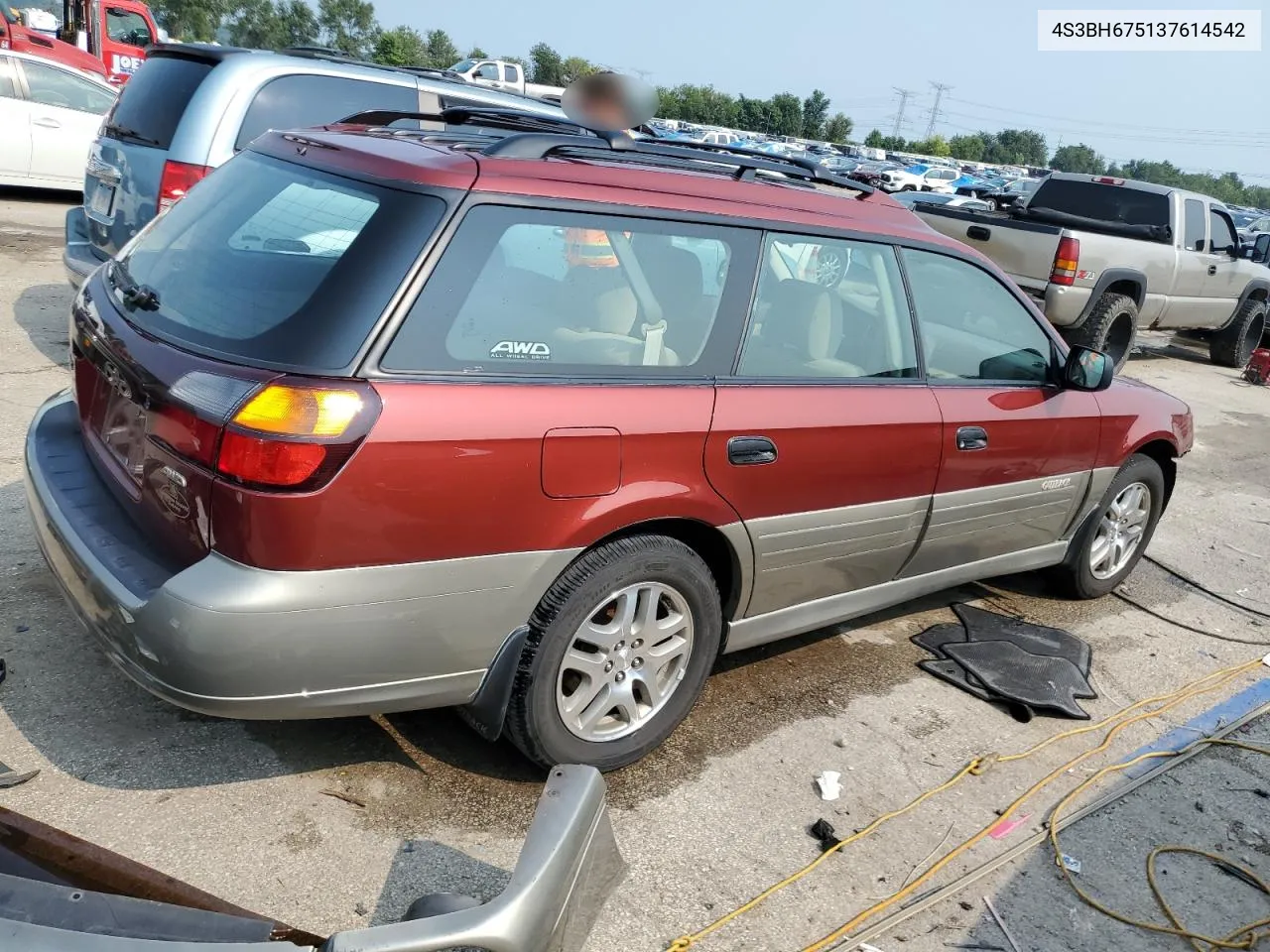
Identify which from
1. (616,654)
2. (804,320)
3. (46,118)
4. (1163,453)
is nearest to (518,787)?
(616,654)

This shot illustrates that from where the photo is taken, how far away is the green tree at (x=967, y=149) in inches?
3733

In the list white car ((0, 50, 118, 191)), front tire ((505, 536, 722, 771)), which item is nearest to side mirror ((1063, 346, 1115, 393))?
front tire ((505, 536, 722, 771))

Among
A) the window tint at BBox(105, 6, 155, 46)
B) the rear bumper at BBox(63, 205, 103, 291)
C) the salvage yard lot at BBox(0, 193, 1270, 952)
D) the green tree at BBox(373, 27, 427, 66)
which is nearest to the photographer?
A: the salvage yard lot at BBox(0, 193, 1270, 952)

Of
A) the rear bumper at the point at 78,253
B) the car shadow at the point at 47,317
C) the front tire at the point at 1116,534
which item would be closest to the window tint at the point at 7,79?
the car shadow at the point at 47,317

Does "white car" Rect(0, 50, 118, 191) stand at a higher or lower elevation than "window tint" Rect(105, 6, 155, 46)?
lower

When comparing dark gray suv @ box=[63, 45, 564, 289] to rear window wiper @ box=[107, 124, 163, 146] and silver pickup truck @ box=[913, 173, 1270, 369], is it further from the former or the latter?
silver pickup truck @ box=[913, 173, 1270, 369]

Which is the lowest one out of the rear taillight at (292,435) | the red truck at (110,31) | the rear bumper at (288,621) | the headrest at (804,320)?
the rear bumper at (288,621)

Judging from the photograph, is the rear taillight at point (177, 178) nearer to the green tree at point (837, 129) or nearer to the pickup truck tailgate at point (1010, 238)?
the pickup truck tailgate at point (1010, 238)

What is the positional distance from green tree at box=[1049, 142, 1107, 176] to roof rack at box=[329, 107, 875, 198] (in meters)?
96.7

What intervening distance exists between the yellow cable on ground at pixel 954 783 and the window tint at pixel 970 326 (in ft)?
4.46

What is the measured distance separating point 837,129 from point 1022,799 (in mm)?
92016

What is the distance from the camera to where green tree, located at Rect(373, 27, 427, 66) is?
56.6 metres

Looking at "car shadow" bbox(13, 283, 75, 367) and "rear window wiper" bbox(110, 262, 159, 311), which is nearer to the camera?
"rear window wiper" bbox(110, 262, 159, 311)

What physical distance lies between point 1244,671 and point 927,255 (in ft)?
7.99
